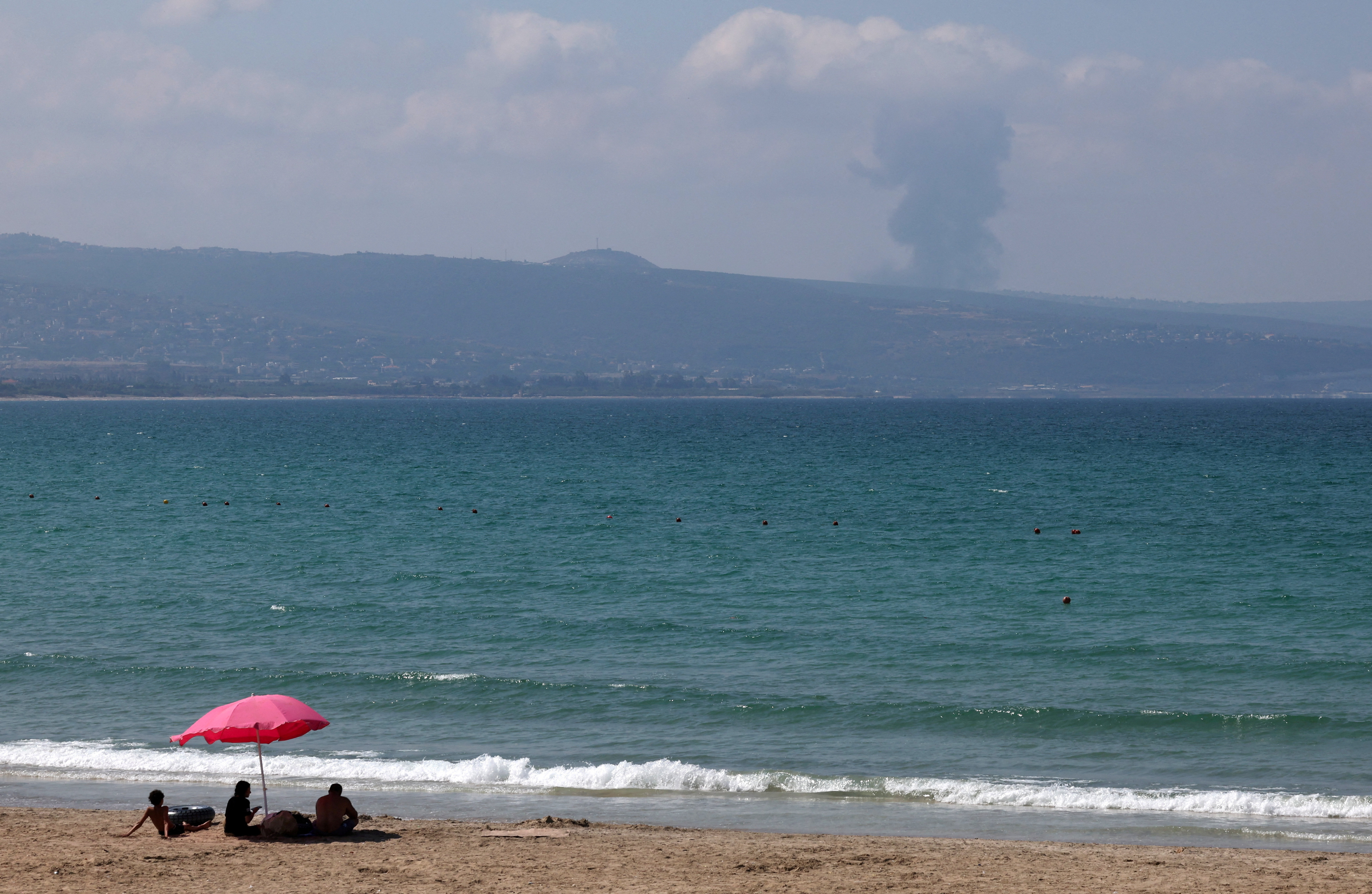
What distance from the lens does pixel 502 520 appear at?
57.6 metres

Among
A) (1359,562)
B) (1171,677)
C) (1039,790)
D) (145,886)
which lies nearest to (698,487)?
(1359,562)

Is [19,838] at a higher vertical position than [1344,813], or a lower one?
higher

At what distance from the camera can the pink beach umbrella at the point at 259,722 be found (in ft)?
56.0

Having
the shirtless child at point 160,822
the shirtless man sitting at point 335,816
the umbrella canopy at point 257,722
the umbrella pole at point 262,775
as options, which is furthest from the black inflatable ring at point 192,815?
the shirtless man sitting at point 335,816

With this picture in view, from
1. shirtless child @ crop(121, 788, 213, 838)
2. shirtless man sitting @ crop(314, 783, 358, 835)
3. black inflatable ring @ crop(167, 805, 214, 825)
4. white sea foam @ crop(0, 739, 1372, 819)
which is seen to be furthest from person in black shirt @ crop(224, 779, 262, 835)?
white sea foam @ crop(0, 739, 1372, 819)

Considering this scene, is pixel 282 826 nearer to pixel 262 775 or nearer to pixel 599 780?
pixel 262 775

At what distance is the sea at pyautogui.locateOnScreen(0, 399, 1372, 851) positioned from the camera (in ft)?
66.5

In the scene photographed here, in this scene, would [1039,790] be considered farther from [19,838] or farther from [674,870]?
[19,838]

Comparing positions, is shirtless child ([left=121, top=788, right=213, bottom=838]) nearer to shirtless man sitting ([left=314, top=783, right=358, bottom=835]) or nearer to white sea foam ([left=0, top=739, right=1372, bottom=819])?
shirtless man sitting ([left=314, top=783, right=358, bottom=835])

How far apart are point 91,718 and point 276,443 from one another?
105 m

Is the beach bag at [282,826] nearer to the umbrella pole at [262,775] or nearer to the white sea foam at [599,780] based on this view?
the umbrella pole at [262,775]

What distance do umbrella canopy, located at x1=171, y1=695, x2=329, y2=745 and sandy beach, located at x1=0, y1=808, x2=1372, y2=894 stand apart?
137 centimetres

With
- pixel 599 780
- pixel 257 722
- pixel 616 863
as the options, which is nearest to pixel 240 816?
pixel 257 722

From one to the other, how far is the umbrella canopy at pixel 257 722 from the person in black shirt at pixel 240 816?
0.68 m
